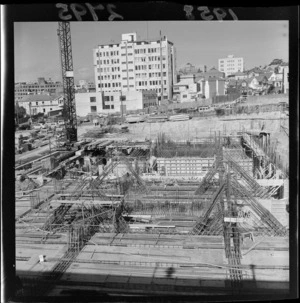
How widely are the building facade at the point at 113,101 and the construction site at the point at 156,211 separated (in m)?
0.06

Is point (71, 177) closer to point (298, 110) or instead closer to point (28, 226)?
point (28, 226)

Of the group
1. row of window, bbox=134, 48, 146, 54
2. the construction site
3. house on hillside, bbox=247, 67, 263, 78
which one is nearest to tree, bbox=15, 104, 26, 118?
the construction site

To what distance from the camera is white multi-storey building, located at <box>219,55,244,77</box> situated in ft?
8.13

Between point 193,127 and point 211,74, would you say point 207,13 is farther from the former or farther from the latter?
point 193,127

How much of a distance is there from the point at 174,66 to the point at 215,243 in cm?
112

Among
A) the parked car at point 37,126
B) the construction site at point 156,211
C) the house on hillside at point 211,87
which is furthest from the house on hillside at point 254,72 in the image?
the parked car at point 37,126

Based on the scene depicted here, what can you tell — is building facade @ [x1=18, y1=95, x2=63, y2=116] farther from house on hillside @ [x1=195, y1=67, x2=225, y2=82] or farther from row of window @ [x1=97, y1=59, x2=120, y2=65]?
house on hillside @ [x1=195, y1=67, x2=225, y2=82]

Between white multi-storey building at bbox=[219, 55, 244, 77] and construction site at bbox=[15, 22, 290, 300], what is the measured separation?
0.30 m

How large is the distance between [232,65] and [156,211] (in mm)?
1022

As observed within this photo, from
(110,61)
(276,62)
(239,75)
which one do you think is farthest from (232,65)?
(110,61)

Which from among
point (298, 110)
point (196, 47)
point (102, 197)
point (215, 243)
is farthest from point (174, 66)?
point (215, 243)

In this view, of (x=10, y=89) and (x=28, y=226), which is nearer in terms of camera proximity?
(x=10, y=89)

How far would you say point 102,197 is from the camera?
8.75 feet

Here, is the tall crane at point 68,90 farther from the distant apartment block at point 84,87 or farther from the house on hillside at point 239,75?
the house on hillside at point 239,75
